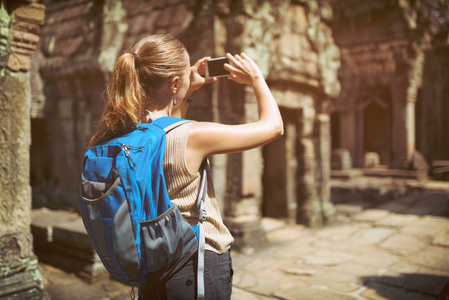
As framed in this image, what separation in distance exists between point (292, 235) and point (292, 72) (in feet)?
Result: 9.10

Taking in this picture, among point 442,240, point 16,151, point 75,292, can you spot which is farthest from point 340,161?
point 16,151

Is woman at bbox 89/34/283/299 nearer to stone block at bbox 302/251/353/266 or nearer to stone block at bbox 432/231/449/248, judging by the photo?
stone block at bbox 302/251/353/266

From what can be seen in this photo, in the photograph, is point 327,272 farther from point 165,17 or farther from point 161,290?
point 165,17

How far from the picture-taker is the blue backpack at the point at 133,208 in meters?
1.23

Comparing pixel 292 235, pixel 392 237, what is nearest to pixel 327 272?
pixel 292 235

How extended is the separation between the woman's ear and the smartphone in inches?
13.4

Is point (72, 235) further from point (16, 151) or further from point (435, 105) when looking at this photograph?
point (435, 105)

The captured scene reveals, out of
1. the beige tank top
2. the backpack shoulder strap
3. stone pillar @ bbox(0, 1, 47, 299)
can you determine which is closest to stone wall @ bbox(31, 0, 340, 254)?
stone pillar @ bbox(0, 1, 47, 299)

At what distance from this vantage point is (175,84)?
58.0 inches

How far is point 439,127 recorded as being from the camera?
16609mm

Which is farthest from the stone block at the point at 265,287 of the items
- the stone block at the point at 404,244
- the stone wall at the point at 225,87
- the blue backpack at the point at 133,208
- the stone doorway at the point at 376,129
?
the stone doorway at the point at 376,129

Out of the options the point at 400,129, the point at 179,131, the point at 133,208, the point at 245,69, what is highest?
the point at 400,129

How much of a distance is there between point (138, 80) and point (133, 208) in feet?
1.60

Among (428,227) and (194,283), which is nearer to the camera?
(194,283)
